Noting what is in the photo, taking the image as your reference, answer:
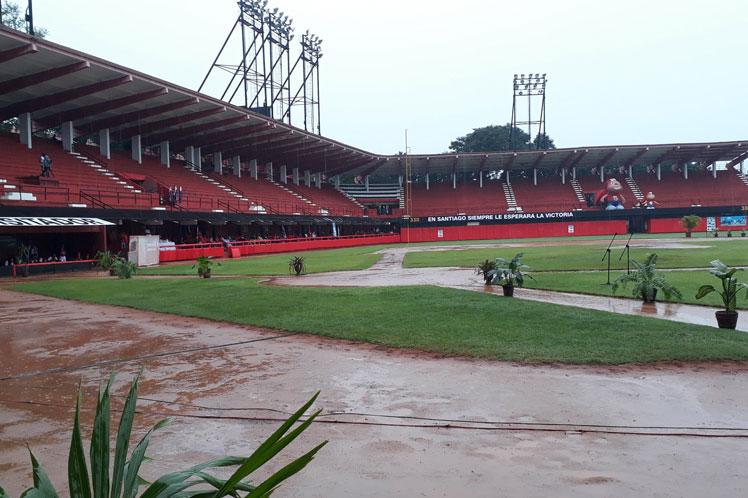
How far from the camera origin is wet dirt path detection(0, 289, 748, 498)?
4395 millimetres

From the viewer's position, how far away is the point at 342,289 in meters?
16.2

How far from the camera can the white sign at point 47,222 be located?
25844mm

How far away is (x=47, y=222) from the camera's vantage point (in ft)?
89.3

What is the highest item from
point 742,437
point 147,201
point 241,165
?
point 241,165

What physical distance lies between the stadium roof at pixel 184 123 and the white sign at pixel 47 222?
306 inches

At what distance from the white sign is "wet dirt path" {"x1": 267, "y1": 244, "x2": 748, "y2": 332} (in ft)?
42.9

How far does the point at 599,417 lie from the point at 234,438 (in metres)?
3.60

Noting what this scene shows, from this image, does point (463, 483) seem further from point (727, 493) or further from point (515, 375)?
point (515, 375)

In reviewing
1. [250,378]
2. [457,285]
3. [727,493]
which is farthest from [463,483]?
[457,285]

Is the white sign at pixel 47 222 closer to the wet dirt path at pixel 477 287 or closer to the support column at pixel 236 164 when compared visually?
the wet dirt path at pixel 477 287

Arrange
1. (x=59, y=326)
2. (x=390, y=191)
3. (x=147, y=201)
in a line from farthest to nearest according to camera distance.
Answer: (x=390, y=191), (x=147, y=201), (x=59, y=326)

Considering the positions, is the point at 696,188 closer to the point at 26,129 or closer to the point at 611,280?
the point at 611,280

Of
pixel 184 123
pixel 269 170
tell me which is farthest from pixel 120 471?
pixel 269 170

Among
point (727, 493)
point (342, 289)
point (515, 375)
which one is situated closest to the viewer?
point (727, 493)
